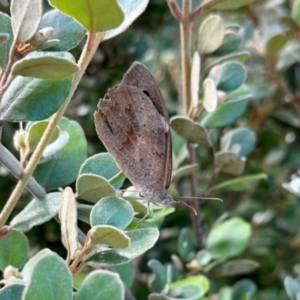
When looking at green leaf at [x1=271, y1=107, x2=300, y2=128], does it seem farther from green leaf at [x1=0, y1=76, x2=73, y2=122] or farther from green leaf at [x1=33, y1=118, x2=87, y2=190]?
green leaf at [x1=0, y1=76, x2=73, y2=122]

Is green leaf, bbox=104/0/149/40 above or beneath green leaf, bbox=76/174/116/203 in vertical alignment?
above

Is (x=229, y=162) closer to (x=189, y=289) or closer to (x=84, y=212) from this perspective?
(x=189, y=289)

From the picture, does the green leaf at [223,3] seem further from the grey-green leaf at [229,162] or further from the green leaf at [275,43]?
the green leaf at [275,43]

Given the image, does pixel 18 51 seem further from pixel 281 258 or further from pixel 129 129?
pixel 281 258

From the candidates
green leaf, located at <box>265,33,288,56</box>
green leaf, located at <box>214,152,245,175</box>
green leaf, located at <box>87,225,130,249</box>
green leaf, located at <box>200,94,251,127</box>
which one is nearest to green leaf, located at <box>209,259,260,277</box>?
green leaf, located at <box>214,152,245,175</box>

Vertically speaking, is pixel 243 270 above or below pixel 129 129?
below

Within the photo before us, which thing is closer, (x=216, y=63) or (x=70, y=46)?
(x=70, y=46)

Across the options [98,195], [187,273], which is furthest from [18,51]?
[187,273]
